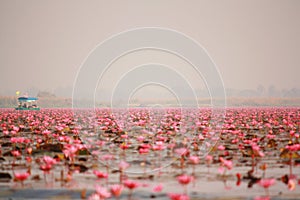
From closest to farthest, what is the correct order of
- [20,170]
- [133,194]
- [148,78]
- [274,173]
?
[133,194]
[274,173]
[20,170]
[148,78]

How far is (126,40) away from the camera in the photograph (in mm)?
18094

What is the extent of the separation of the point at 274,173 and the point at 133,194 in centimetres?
282

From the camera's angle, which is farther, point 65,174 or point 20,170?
point 20,170

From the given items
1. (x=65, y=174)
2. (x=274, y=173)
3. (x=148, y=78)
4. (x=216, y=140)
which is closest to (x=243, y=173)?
(x=274, y=173)

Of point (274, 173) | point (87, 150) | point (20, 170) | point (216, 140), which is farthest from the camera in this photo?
point (216, 140)

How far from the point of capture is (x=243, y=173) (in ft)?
23.1

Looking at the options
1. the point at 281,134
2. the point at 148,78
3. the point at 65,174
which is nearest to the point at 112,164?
the point at 65,174

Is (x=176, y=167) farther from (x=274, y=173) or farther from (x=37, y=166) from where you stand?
(x=37, y=166)

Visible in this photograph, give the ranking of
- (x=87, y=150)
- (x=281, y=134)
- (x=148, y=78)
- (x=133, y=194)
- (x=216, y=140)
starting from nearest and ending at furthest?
(x=133, y=194), (x=87, y=150), (x=216, y=140), (x=281, y=134), (x=148, y=78)

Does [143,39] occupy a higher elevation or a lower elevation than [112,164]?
higher

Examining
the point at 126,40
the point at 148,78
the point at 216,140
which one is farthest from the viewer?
the point at 148,78

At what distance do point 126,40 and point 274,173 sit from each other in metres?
12.3

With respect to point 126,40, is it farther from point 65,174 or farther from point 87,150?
point 65,174

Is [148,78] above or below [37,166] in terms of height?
above
